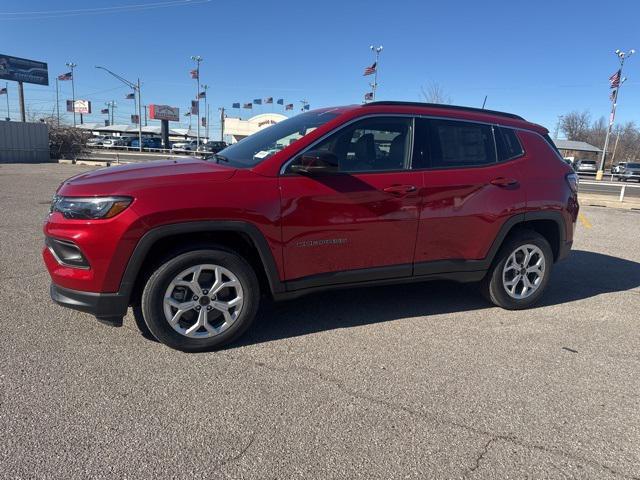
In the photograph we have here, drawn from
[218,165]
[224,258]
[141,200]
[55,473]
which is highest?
[218,165]

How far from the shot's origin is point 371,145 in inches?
156

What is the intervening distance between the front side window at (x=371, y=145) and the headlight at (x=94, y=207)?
4.83 feet

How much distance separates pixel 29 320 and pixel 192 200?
192cm

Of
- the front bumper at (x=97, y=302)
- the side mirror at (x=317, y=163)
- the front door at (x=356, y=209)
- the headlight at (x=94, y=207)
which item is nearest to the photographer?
the headlight at (x=94, y=207)

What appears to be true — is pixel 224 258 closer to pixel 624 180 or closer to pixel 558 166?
pixel 558 166

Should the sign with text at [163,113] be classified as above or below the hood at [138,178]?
above

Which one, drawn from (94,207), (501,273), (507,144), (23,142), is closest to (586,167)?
(23,142)

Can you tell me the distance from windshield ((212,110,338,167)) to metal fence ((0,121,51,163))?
28176 millimetres

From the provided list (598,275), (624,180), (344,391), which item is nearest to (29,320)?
(344,391)

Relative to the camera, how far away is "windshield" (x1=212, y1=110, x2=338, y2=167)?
3.82 metres

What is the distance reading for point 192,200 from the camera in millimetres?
3268

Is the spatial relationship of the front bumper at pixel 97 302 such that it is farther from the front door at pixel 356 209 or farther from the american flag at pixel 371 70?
the american flag at pixel 371 70

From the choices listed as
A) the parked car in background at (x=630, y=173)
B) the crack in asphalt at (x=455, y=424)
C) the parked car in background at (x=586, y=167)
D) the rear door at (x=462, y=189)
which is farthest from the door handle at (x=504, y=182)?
the parked car in background at (x=586, y=167)

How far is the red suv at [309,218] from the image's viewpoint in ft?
10.7
